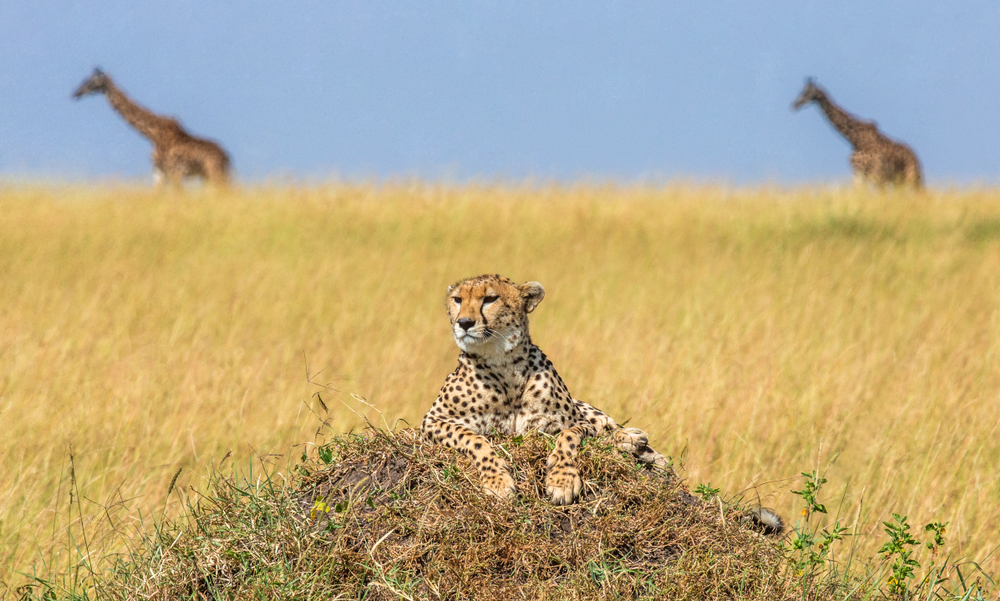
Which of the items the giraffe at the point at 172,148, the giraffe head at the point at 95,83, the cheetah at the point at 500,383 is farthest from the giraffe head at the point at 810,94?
the cheetah at the point at 500,383

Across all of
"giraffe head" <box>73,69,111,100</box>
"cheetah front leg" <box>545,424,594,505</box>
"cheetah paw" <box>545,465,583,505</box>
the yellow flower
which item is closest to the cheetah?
"cheetah front leg" <box>545,424,594,505</box>

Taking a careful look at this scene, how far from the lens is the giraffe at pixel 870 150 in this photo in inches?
694

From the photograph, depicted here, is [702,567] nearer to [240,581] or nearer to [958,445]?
[240,581]

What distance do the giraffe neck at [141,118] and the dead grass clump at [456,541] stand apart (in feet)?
52.6

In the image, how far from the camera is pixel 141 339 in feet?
26.1

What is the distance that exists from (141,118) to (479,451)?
17118 mm

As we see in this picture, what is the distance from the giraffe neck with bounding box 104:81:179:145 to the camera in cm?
1839

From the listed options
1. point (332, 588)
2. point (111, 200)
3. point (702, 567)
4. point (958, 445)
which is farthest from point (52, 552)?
point (111, 200)

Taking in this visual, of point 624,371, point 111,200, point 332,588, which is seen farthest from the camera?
point 111,200

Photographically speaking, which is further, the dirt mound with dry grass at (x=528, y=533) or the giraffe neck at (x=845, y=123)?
the giraffe neck at (x=845, y=123)

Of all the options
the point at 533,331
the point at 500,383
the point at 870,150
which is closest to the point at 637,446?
the point at 500,383

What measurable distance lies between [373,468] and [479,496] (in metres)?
0.45

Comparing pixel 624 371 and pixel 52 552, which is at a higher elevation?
pixel 624 371

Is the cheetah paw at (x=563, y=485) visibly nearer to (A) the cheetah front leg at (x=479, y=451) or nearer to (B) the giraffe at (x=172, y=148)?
(A) the cheetah front leg at (x=479, y=451)
